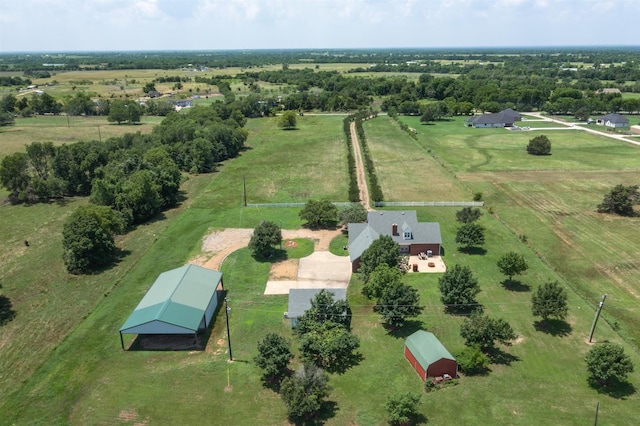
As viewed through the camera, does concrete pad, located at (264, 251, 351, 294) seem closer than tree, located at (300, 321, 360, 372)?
No

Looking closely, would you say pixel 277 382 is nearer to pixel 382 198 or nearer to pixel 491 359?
pixel 491 359

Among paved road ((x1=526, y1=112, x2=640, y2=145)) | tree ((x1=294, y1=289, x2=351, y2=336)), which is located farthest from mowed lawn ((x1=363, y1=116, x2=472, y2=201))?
paved road ((x1=526, y1=112, x2=640, y2=145))

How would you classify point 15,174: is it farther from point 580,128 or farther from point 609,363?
point 580,128

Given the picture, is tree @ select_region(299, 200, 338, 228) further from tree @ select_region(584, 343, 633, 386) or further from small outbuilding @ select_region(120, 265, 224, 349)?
tree @ select_region(584, 343, 633, 386)

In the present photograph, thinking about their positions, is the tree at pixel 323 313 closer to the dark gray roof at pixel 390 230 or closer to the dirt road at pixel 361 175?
the dark gray roof at pixel 390 230

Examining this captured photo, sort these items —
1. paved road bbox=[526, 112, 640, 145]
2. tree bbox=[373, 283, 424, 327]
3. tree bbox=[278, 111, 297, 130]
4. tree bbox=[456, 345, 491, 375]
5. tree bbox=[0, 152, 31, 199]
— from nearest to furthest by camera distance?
tree bbox=[456, 345, 491, 375]
tree bbox=[373, 283, 424, 327]
tree bbox=[0, 152, 31, 199]
paved road bbox=[526, 112, 640, 145]
tree bbox=[278, 111, 297, 130]

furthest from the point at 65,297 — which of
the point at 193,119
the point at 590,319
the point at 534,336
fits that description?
the point at 193,119
